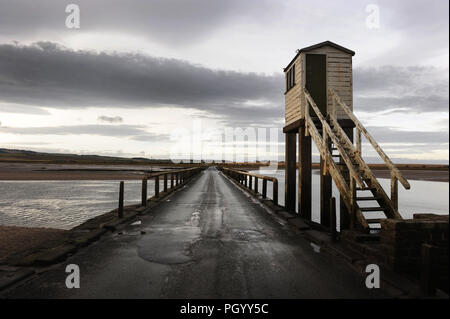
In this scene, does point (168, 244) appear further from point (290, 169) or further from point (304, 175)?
point (290, 169)

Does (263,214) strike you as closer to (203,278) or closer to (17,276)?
(203,278)

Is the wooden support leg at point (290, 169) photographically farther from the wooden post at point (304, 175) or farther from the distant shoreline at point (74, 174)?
the distant shoreline at point (74, 174)

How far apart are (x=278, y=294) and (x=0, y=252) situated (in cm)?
604

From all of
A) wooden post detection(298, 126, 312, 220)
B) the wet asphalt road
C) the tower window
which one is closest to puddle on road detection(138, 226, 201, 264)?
the wet asphalt road

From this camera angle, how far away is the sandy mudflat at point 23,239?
621 centimetres

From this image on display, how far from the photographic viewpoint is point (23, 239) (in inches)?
289

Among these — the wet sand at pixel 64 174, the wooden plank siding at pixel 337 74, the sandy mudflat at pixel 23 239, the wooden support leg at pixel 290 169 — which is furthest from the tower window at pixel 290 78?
the wet sand at pixel 64 174

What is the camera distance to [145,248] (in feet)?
19.6

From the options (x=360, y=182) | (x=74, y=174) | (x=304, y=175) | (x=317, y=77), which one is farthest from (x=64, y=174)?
(x=360, y=182)

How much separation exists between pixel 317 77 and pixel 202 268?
9.41m

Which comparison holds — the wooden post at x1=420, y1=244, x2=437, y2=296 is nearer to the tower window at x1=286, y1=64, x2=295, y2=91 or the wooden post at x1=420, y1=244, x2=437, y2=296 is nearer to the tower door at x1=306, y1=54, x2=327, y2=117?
the tower door at x1=306, y1=54, x2=327, y2=117

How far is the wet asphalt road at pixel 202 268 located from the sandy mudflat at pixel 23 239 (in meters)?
1.40

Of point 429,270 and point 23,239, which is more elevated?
point 429,270

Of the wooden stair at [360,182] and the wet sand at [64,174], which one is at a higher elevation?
the wooden stair at [360,182]
